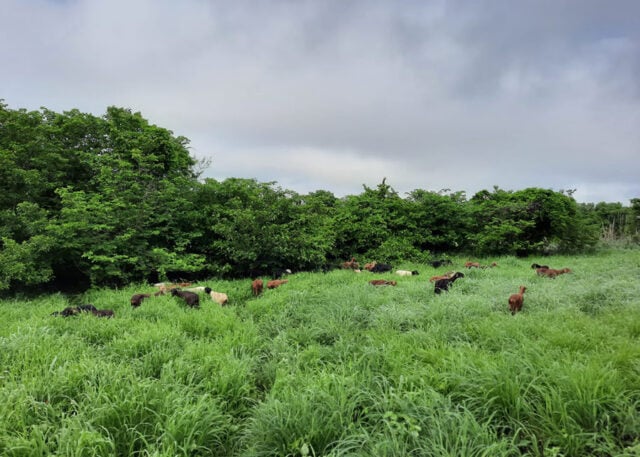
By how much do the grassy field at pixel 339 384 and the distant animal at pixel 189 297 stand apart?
3.21 feet

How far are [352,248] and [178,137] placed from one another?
746cm

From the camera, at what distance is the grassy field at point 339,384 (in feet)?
5.55

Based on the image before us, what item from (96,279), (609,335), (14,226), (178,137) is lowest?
(96,279)

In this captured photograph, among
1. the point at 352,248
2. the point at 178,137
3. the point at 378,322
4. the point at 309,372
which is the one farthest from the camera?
the point at 352,248

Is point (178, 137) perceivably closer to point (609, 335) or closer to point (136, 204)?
point (136, 204)

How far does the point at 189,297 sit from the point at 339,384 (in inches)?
150

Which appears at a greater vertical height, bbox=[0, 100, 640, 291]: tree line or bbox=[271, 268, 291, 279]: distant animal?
bbox=[0, 100, 640, 291]: tree line

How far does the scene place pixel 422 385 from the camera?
2.18m

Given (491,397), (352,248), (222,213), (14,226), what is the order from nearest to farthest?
(491,397) < (14,226) < (222,213) < (352,248)

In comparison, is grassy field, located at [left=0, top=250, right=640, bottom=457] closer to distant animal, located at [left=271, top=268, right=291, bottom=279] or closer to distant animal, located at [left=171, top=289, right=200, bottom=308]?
distant animal, located at [left=171, top=289, right=200, bottom=308]

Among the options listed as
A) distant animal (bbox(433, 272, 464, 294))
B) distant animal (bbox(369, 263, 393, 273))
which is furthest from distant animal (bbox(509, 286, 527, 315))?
distant animal (bbox(369, 263, 393, 273))

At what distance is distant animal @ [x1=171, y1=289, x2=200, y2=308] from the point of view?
502 centimetres

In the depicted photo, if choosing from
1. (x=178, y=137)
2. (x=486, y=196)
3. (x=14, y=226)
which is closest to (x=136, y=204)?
(x=14, y=226)

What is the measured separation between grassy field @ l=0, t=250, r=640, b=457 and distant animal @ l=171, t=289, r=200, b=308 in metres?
0.98
